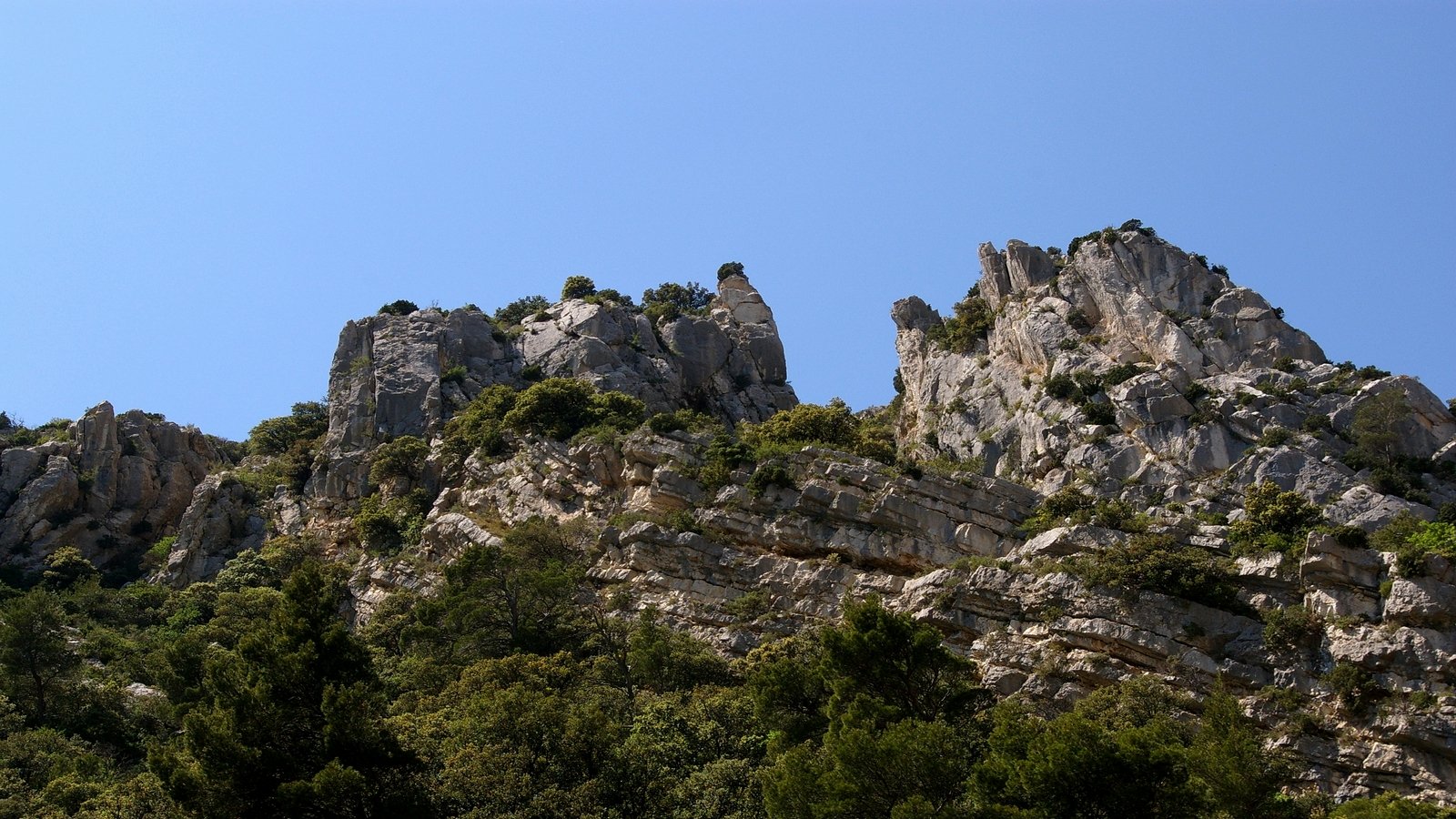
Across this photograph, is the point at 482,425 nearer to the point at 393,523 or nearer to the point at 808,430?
the point at 393,523

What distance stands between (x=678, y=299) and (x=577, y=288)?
10893 millimetres

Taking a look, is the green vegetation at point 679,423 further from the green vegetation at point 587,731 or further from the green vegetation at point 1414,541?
the green vegetation at point 1414,541

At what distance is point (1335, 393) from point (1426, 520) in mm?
10400

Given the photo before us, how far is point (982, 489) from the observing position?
5609 cm

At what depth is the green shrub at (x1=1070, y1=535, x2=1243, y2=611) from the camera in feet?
155

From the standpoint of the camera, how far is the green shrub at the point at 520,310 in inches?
3516

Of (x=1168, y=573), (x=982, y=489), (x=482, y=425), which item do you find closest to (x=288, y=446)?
(x=482, y=425)

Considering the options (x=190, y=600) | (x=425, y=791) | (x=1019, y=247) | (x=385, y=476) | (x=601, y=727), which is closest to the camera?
(x=425, y=791)

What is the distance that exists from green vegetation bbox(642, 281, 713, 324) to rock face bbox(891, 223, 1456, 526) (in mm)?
20094

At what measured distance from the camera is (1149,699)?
42.4 meters

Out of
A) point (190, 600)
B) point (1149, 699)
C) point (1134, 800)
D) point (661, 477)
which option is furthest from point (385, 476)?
point (1134, 800)

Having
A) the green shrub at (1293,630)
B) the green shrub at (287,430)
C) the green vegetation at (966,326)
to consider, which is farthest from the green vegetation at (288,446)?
the green shrub at (1293,630)

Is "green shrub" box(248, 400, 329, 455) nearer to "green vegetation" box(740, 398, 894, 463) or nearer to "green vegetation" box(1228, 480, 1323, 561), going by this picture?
"green vegetation" box(740, 398, 894, 463)

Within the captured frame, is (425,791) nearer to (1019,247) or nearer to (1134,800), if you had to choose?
(1134,800)
